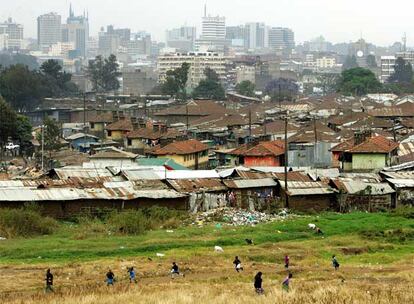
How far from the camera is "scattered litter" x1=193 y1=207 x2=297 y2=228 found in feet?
76.3

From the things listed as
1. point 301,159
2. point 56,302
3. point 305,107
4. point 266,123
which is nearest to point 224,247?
point 56,302

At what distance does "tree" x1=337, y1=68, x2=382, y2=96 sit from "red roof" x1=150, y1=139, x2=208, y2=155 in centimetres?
4513

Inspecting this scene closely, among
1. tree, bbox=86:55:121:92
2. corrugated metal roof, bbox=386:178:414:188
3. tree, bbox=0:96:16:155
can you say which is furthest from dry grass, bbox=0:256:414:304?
tree, bbox=86:55:121:92

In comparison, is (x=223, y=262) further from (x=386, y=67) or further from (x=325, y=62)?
(x=325, y=62)

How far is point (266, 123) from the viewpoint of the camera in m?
47.7

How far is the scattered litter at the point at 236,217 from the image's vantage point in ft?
76.3

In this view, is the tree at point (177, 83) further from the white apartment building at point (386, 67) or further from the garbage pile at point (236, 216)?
the garbage pile at point (236, 216)

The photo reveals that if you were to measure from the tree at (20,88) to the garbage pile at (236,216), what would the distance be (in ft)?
135

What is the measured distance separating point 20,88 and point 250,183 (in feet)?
134

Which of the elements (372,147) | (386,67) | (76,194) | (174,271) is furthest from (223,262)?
(386,67)

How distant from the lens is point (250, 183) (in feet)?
83.2

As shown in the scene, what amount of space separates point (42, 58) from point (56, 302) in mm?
166137

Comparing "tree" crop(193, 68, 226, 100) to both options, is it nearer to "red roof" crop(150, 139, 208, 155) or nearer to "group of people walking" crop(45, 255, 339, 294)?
"red roof" crop(150, 139, 208, 155)

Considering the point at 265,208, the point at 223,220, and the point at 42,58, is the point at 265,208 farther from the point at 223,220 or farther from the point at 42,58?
the point at 42,58
